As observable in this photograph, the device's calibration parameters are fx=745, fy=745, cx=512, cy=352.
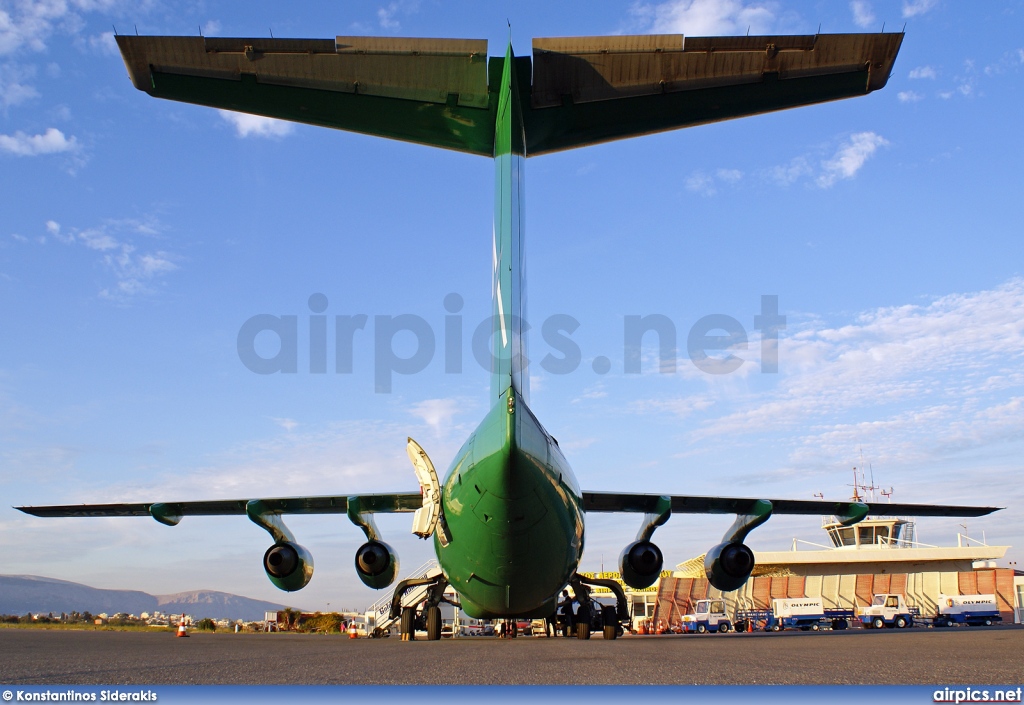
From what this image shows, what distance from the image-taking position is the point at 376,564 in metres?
15.0

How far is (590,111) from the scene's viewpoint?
811 centimetres

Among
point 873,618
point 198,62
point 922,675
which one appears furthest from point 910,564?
point 198,62

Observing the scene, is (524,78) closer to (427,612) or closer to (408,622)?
(427,612)

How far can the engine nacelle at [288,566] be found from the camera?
14922 millimetres

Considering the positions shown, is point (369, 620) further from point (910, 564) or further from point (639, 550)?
point (910, 564)

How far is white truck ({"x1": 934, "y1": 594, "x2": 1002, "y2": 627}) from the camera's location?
28.5 m

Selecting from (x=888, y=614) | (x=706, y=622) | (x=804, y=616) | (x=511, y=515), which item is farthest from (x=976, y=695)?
(x=706, y=622)

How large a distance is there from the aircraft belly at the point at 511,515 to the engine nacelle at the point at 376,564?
5205 mm

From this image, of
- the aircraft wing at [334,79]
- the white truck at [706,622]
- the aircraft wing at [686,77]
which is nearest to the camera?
the aircraft wing at [334,79]

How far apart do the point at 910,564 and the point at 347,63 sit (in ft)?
132

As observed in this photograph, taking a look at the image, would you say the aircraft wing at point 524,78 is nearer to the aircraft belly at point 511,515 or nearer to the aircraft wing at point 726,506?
the aircraft belly at point 511,515

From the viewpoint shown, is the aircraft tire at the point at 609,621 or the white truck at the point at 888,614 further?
the white truck at the point at 888,614

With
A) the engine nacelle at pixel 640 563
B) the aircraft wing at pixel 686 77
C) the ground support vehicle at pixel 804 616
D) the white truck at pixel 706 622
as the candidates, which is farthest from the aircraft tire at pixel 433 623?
the white truck at pixel 706 622

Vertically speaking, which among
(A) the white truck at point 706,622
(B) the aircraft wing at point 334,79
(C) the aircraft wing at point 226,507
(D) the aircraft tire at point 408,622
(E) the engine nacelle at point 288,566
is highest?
(B) the aircraft wing at point 334,79
